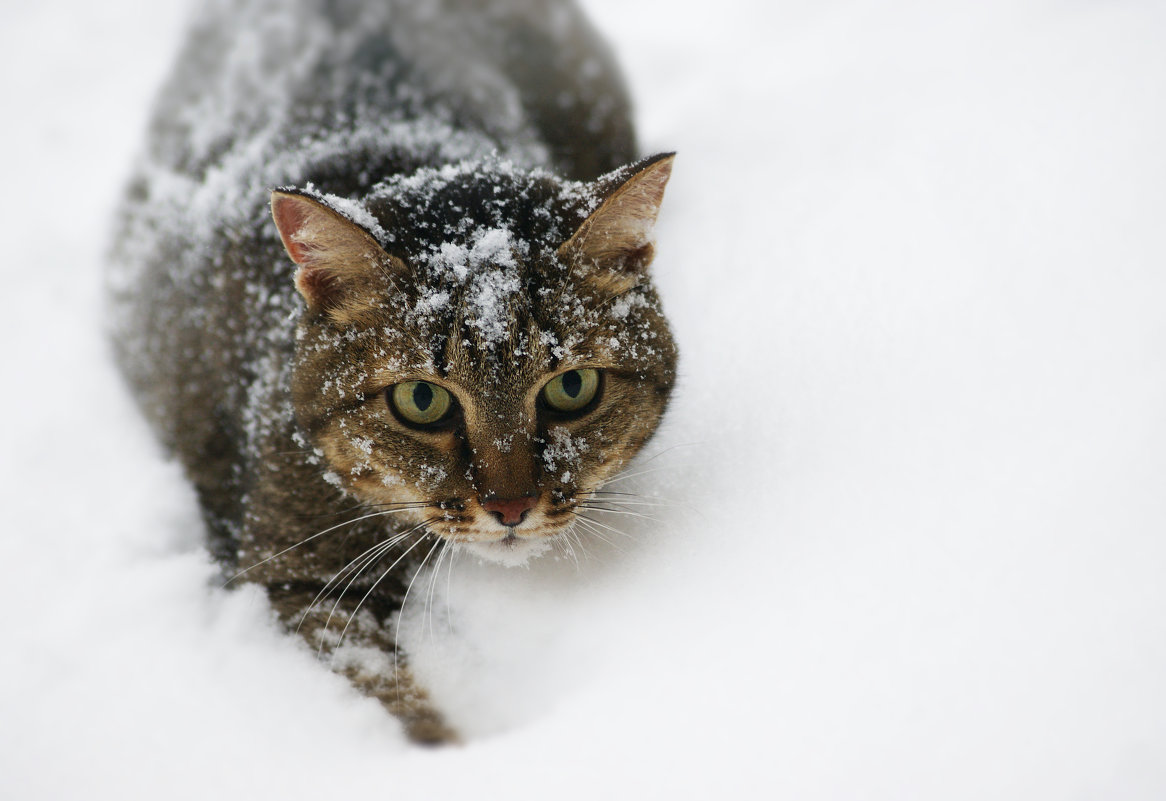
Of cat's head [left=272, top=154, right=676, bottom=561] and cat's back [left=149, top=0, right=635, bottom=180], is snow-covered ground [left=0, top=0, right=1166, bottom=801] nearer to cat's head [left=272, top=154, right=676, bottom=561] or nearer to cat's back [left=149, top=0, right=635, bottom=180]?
cat's head [left=272, top=154, right=676, bottom=561]

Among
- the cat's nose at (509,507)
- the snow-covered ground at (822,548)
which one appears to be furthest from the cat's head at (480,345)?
the snow-covered ground at (822,548)

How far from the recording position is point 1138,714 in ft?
3.39

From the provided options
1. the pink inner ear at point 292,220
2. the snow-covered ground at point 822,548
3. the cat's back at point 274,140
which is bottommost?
the snow-covered ground at point 822,548

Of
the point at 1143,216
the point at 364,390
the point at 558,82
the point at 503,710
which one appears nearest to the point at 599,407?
the point at 364,390

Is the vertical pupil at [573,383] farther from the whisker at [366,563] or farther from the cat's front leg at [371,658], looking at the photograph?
the cat's front leg at [371,658]

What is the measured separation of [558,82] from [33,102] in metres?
2.01

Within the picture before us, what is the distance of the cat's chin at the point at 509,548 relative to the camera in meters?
1.29

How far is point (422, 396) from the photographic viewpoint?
4.21ft

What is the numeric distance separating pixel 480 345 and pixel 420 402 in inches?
6.8

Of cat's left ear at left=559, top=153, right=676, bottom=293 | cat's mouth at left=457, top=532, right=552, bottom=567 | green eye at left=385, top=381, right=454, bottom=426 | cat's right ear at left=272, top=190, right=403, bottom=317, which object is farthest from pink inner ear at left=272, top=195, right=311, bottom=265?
cat's mouth at left=457, top=532, right=552, bottom=567

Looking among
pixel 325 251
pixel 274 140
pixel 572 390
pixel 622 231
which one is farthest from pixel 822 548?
pixel 274 140

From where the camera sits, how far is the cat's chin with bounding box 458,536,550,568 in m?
1.29

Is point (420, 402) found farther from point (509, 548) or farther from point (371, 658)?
point (371, 658)

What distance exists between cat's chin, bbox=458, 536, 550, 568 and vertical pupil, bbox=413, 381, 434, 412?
244 mm
